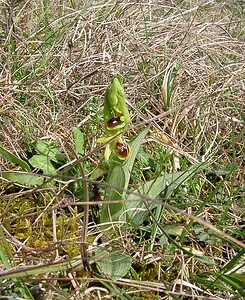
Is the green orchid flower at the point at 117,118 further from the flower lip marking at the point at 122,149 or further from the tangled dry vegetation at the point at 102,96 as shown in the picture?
the tangled dry vegetation at the point at 102,96

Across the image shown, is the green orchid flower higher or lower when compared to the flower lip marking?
higher

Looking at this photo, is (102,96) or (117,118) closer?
(117,118)

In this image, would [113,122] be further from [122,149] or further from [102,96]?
[102,96]

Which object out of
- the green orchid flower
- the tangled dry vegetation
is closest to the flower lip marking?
the green orchid flower

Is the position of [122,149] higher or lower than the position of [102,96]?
higher

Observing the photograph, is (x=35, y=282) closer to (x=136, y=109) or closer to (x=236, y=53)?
(x=136, y=109)

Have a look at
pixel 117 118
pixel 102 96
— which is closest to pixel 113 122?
pixel 117 118

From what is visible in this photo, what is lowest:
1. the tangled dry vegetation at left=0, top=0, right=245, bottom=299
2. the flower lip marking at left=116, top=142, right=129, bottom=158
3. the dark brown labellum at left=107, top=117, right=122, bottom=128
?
the tangled dry vegetation at left=0, top=0, right=245, bottom=299

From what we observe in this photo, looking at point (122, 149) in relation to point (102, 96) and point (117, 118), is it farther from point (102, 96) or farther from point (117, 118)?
point (102, 96)

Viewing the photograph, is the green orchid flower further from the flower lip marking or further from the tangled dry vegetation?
the tangled dry vegetation

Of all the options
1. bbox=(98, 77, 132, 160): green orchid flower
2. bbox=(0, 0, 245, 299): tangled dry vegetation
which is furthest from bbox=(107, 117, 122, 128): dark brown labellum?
bbox=(0, 0, 245, 299): tangled dry vegetation
